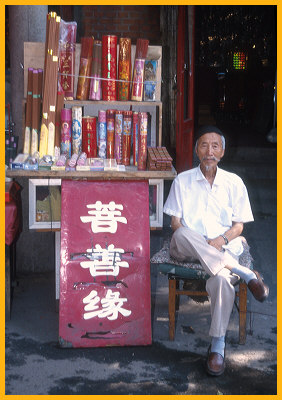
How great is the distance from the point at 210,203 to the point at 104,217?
2.53 feet

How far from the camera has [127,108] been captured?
15.9ft

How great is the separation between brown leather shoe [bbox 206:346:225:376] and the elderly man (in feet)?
1.25

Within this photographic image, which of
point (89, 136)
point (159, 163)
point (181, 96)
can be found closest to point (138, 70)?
point (89, 136)

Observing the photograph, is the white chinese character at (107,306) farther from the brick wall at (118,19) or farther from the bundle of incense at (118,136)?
the brick wall at (118,19)

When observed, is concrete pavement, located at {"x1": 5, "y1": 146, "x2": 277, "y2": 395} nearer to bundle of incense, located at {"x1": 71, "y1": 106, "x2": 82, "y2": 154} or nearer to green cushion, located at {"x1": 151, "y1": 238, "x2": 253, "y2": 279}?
green cushion, located at {"x1": 151, "y1": 238, "x2": 253, "y2": 279}

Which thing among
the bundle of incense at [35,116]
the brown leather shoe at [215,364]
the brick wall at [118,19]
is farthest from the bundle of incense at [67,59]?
the brick wall at [118,19]

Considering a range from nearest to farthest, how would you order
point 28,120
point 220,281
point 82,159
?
point 220,281 → point 82,159 → point 28,120

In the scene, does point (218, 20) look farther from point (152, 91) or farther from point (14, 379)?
point (14, 379)

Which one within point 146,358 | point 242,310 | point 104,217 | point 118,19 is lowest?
point 146,358

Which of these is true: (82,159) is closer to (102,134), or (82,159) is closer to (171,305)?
(102,134)

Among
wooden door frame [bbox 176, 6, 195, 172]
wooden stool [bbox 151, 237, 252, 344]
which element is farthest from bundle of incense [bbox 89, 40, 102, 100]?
wooden door frame [bbox 176, 6, 195, 172]

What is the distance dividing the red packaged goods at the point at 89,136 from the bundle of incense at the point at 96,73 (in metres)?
0.19

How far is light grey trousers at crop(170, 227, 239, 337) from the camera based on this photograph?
3850mm

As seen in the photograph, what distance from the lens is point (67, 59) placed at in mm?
4480
